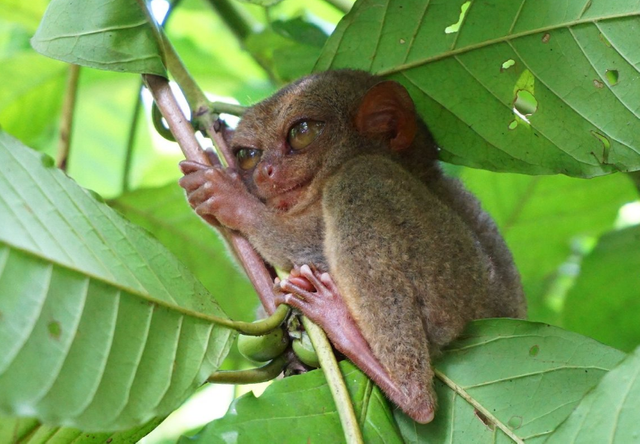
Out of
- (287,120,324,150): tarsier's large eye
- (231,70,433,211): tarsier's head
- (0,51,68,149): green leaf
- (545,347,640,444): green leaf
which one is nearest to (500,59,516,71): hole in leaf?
(231,70,433,211): tarsier's head

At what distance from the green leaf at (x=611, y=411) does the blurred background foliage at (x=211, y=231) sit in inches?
69.1

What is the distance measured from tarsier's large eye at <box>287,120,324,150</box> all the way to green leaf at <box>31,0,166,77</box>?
0.71 m

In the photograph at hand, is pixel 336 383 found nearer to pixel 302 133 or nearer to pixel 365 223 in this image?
pixel 365 223

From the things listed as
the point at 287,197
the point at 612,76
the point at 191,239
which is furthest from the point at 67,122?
the point at 612,76

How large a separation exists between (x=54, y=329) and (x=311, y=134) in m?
1.61

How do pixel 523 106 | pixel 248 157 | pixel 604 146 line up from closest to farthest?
1. pixel 604 146
2. pixel 523 106
3. pixel 248 157

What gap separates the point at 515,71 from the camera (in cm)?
233

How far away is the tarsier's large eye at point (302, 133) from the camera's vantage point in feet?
9.52

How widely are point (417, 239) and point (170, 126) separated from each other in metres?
0.85

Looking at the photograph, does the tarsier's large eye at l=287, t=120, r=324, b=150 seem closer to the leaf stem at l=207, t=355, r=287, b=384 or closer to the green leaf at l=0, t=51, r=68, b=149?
the leaf stem at l=207, t=355, r=287, b=384

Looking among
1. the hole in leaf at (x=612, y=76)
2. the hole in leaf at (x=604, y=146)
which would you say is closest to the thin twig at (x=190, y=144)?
the hole in leaf at (x=604, y=146)

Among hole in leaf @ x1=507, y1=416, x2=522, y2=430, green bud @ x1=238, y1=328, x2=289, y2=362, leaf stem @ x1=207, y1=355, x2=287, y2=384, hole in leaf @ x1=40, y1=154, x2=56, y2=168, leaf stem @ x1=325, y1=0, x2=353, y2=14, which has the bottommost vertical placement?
leaf stem @ x1=207, y1=355, x2=287, y2=384

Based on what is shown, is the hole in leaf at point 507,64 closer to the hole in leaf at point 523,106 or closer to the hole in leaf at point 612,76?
the hole in leaf at point 523,106

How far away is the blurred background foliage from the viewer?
328 cm
